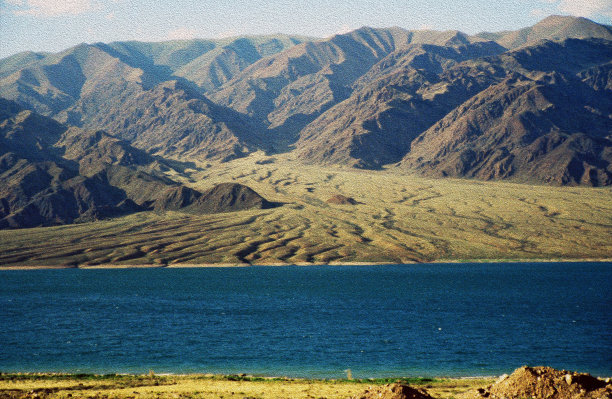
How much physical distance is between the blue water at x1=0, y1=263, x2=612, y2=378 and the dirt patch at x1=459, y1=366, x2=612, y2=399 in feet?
99.1

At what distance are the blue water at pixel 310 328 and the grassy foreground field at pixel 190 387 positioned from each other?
10.9 metres

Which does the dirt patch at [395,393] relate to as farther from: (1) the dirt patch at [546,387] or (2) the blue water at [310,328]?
(2) the blue water at [310,328]

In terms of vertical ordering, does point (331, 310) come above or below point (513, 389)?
below

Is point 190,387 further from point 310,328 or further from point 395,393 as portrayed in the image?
point 310,328

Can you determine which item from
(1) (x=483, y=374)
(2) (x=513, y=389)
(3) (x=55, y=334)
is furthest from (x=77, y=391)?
(3) (x=55, y=334)

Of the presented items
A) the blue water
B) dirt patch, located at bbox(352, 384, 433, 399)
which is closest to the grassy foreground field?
dirt patch, located at bbox(352, 384, 433, 399)

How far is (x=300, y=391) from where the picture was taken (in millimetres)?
51562

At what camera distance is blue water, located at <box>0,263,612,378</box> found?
249 feet

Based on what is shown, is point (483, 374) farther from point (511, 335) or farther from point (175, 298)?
point (175, 298)

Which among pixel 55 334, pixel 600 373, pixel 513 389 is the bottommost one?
pixel 55 334

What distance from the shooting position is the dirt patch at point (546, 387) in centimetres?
3717

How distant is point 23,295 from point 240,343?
96141 millimetres

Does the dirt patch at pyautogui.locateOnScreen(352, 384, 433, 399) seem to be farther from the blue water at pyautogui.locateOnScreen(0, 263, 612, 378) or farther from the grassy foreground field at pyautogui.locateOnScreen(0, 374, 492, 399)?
the blue water at pyautogui.locateOnScreen(0, 263, 612, 378)

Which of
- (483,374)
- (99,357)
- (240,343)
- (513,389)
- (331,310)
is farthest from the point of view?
(331,310)
